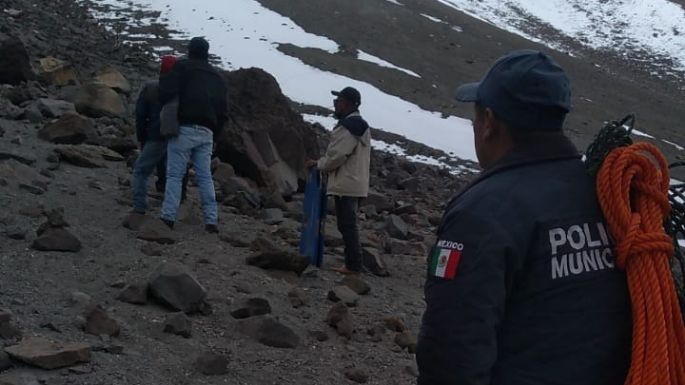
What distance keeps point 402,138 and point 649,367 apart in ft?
70.4

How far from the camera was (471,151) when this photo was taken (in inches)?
955

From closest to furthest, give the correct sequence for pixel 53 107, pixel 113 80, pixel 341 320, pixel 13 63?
1. pixel 341 320
2. pixel 53 107
3. pixel 13 63
4. pixel 113 80

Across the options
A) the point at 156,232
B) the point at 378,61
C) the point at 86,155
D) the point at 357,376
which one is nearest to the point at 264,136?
the point at 86,155

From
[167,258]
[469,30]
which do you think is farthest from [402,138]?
[469,30]

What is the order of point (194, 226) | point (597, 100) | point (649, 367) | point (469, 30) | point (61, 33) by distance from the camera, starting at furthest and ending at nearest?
point (469, 30) < point (597, 100) < point (61, 33) < point (194, 226) < point (649, 367)

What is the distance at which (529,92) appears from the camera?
2863mm

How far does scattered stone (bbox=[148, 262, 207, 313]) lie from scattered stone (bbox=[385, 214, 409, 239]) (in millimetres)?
5720

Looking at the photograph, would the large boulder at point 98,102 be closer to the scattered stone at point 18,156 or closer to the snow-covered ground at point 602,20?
the scattered stone at point 18,156

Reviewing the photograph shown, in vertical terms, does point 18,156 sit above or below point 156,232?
below

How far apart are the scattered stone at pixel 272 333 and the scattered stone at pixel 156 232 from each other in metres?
2.26

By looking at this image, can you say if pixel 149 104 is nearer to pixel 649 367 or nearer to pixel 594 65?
pixel 649 367

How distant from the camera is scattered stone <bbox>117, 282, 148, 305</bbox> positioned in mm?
7043

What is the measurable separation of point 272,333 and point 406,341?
1.26 meters

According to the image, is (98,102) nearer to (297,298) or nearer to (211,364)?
(297,298)
